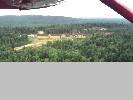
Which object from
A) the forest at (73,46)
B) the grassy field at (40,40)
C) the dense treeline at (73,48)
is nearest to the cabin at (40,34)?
the grassy field at (40,40)

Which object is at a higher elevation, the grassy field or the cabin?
the cabin

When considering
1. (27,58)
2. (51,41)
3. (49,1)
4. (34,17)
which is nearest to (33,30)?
(51,41)

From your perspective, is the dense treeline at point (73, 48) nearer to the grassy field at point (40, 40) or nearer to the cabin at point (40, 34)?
the grassy field at point (40, 40)

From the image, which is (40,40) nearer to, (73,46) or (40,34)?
(40,34)

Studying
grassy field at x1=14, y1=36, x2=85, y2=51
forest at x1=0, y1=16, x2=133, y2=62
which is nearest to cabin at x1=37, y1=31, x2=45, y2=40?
grassy field at x1=14, y1=36, x2=85, y2=51

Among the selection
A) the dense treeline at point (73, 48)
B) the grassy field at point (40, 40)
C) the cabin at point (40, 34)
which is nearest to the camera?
the dense treeline at point (73, 48)

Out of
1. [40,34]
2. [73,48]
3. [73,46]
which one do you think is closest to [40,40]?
[40,34]

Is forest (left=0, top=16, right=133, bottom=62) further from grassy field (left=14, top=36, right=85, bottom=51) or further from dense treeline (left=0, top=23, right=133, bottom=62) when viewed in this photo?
grassy field (left=14, top=36, right=85, bottom=51)
